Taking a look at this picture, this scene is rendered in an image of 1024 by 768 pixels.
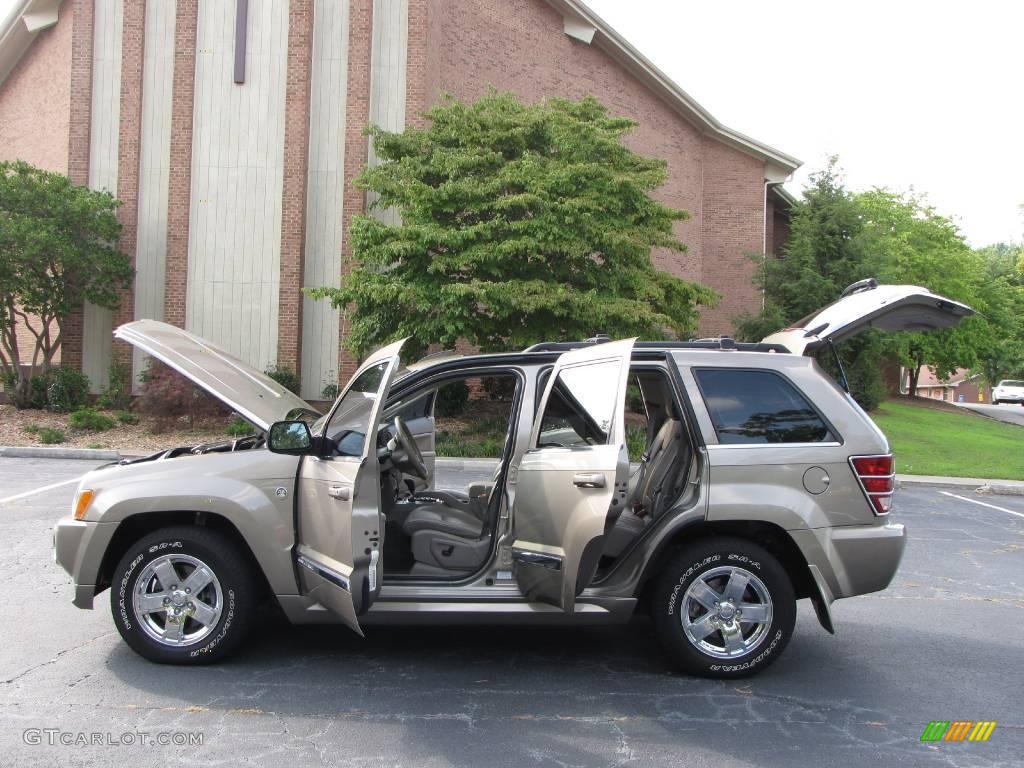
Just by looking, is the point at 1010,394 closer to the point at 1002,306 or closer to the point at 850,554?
the point at 1002,306

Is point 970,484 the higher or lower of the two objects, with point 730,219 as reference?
lower

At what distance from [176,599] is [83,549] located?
0.58 metres

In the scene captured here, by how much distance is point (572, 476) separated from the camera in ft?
15.0

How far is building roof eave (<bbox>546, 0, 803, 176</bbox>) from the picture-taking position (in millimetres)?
26547

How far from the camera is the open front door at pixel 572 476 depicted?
438cm

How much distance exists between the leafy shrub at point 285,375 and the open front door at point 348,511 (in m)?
16.4

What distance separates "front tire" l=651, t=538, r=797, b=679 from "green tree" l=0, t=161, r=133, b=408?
1814cm

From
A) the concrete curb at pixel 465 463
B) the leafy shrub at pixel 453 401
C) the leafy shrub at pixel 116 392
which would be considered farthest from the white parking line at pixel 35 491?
the leafy shrub at pixel 453 401

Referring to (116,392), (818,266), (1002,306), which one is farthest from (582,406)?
(1002,306)

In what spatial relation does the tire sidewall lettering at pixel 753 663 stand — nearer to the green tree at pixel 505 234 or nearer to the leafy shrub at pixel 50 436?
the green tree at pixel 505 234

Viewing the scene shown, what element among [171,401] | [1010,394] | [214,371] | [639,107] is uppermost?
[639,107]

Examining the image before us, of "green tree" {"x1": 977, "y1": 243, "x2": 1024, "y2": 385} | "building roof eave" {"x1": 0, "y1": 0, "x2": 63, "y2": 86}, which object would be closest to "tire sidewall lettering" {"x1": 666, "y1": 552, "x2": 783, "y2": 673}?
"building roof eave" {"x1": 0, "y1": 0, "x2": 63, "y2": 86}

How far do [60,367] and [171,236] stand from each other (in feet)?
13.5

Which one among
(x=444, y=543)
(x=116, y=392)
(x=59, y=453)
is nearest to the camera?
(x=444, y=543)
